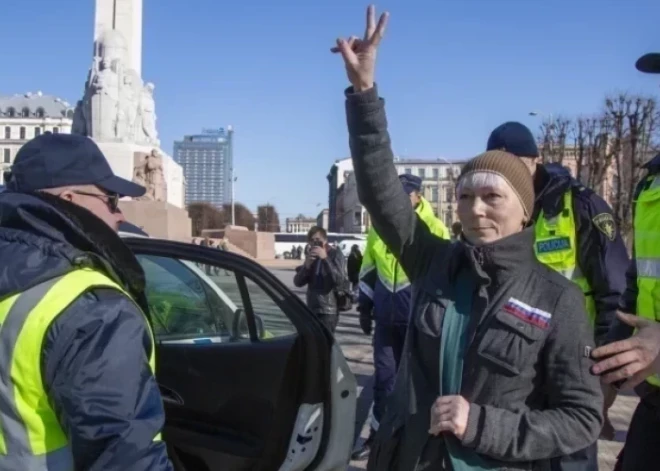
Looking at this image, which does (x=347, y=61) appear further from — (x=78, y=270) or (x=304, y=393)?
(x=304, y=393)

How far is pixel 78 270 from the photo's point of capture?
184 centimetres

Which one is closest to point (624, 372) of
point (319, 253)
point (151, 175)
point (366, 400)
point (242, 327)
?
point (242, 327)

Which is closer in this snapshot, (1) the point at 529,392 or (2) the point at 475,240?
(1) the point at 529,392

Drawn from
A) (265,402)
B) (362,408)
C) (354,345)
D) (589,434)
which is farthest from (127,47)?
(589,434)

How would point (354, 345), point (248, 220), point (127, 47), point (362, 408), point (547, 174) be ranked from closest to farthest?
point (547, 174)
point (362, 408)
point (354, 345)
point (127, 47)
point (248, 220)

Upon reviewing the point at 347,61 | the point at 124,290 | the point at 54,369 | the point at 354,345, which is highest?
the point at 347,61

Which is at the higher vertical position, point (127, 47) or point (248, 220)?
point (127, 47)

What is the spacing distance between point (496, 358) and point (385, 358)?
3913 mm

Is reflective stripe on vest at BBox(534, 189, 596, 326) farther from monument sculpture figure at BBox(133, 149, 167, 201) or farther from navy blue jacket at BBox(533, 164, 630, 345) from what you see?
monument sculpture figure at BBox(133, 149, 167, 201)

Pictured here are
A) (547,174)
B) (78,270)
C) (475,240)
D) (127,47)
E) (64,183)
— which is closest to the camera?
(78,270)

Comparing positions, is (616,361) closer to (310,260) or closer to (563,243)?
(563,243)

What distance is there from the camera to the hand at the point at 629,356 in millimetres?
1968

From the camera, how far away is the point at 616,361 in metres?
1.96

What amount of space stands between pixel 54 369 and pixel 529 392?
120 centimetres
